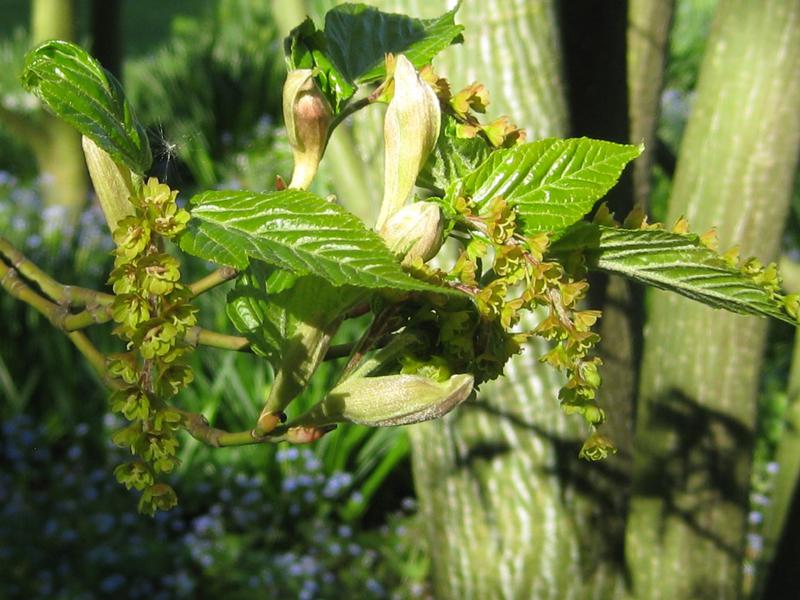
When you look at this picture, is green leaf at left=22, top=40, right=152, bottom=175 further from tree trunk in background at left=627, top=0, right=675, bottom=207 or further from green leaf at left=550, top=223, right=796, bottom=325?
tree trunk in background at left=627, top=0, right=675, bottom=207

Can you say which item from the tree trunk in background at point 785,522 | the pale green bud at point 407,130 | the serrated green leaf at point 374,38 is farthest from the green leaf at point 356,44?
the tree trunk in background at point 785,522

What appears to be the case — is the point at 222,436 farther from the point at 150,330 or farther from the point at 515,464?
the point at 515,464

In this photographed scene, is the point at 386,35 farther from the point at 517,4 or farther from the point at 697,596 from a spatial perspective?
the point at 697,596

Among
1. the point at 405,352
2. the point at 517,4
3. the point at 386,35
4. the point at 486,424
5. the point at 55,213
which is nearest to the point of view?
the point at 405,352

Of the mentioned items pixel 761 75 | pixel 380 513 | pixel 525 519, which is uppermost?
pixel 761 75

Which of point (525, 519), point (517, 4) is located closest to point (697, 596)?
point (525, 519)

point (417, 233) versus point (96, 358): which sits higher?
point (417, 233)

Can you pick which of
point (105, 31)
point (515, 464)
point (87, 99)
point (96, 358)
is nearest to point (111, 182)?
point (87, 99)
